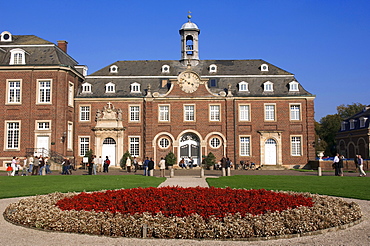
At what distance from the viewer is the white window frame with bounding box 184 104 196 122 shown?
3884 cm

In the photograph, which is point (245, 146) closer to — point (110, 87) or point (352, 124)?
point (110, 87)

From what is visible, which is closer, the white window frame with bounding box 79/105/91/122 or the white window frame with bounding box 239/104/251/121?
the white window frame with bounding box 239/104/251/121

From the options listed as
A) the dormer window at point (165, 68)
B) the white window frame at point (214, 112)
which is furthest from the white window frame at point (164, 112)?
the dormer window at point (165, 68)

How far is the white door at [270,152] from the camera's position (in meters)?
38.4

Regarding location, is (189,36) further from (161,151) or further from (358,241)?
(358,241)

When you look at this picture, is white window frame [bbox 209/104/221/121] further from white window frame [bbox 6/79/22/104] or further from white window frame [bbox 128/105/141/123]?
white window frame [bbox 6/79/22/104]

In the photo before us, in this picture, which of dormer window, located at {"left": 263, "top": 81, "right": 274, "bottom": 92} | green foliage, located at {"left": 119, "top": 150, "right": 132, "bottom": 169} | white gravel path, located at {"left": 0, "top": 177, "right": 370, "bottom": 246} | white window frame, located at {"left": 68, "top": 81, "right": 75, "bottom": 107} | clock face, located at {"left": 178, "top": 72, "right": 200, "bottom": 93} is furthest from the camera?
dormer window, located at {"left": 263, "top": 81, "right": 274, "bottom": 92}

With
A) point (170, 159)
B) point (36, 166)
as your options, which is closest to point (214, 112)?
point (170, 159)

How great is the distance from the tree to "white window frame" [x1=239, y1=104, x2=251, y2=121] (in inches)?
1569

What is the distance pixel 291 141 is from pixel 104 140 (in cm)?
1845

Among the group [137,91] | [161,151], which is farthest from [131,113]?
[161,151]

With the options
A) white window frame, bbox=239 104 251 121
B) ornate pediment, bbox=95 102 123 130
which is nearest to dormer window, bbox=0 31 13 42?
ornate pediment, bbox=95 102 123 130

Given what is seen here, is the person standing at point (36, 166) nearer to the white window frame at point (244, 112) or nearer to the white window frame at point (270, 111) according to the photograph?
the white window frame at point (244, 112)

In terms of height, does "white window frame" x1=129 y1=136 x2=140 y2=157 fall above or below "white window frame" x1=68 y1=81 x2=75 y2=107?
below
